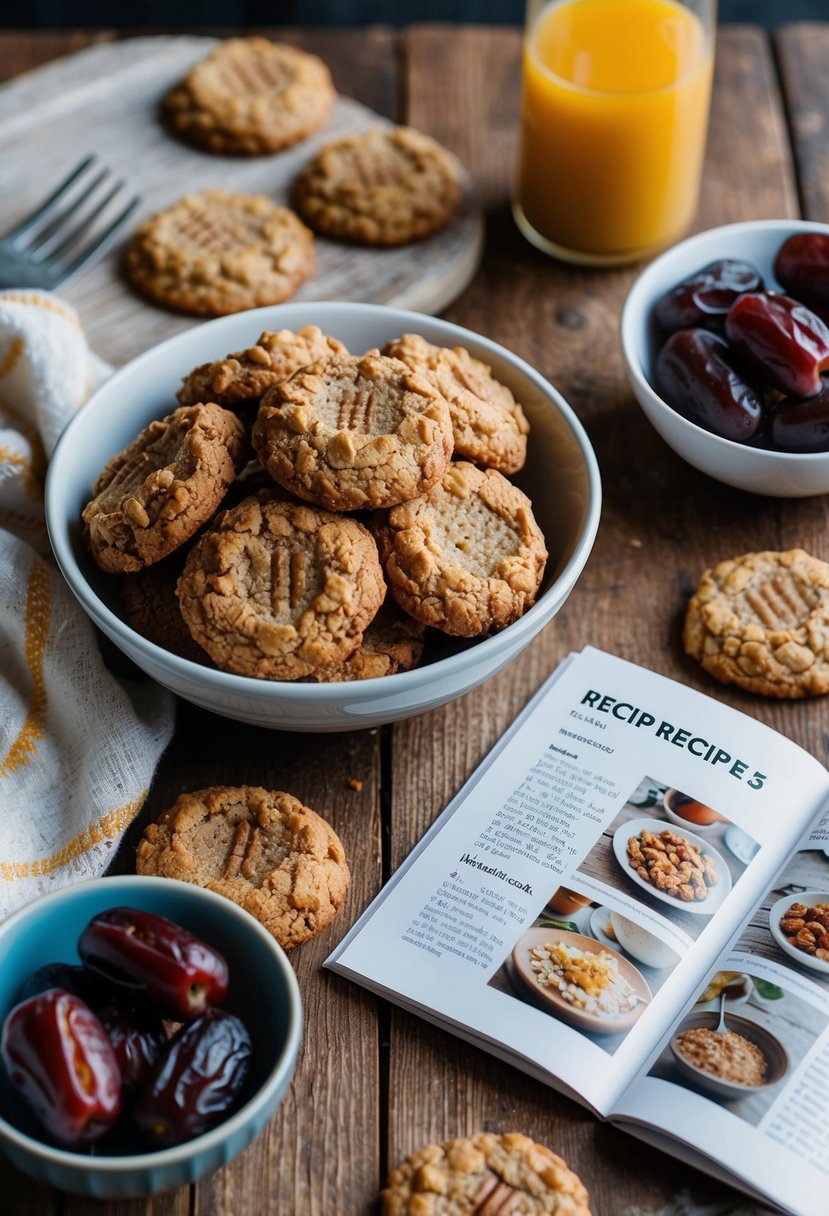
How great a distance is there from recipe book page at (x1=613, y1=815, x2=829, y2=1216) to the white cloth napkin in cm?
56

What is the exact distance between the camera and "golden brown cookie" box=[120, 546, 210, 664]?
1.25m

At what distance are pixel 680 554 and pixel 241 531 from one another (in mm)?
609

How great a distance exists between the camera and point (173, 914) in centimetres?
106

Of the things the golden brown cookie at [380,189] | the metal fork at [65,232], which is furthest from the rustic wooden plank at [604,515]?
the metal fork at [65,232]

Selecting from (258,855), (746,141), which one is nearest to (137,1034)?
(258,855)

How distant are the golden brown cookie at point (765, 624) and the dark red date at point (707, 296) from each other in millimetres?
299

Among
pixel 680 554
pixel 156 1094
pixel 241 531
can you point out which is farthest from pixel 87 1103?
pixel 680 554

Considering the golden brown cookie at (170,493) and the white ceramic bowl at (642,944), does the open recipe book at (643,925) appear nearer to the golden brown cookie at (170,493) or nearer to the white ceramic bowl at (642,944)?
the white ceramic bowl at (642,944)

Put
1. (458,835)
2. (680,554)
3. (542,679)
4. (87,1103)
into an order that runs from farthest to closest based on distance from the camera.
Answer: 1. (680,554)
2. (542,679)
3. (458,835)
4. (87,1103)

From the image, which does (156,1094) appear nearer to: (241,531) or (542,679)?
(241,531)

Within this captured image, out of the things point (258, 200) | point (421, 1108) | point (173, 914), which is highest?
point (258, 200)

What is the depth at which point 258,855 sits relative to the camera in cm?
121

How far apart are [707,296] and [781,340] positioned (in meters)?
0.18

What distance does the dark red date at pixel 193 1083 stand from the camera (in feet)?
3.06
